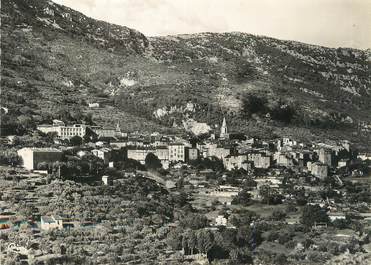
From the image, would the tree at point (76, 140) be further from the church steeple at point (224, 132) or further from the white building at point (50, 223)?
the white building at point (50, 223)

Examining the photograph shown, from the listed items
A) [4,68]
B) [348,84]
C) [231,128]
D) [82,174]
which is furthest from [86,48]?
[82,174]

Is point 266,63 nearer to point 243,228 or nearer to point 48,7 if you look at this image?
point 48,7

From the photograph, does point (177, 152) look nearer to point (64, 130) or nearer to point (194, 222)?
point (64, 130)

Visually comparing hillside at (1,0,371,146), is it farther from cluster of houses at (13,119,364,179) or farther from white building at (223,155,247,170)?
white building at (223,155,247,170)

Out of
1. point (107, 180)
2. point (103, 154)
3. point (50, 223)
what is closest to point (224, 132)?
point (103, 154)

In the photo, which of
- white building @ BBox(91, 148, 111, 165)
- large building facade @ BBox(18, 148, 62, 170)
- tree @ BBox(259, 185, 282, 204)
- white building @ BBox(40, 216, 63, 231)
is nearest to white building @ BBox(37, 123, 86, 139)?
white building @ BBox(91, 148, 111, 165)

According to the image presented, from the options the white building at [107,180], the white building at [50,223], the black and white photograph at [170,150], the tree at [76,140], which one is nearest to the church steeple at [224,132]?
the black and white photograph at [170,150]
